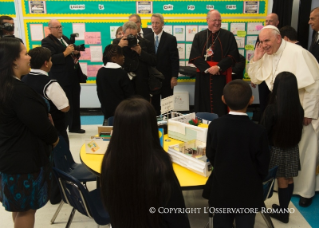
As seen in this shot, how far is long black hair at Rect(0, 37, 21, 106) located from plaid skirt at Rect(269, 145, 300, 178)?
2.13 m

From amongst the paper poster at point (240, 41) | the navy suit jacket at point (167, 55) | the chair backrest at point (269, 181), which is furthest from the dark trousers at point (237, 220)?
the paper poster at point (240, 41)

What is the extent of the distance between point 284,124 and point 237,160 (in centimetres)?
80

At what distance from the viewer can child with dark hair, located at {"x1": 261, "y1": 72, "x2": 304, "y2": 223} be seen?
2.43 meters

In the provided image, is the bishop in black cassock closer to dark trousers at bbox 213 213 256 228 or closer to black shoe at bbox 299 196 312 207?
black shoe at bbox 299 196 312 207

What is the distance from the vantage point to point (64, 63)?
4.56 m

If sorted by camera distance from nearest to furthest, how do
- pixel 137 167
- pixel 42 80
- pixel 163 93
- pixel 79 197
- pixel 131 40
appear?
pixel 137 167 < pixel 79 197 < pixel 42 80 < pixel 131 40 < pixel 163 93

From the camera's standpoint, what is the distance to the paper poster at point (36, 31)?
6128 mm

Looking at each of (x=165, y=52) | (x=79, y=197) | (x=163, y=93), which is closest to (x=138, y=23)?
(x=165, y=52)

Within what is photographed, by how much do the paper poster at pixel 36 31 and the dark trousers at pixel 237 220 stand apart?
550cm

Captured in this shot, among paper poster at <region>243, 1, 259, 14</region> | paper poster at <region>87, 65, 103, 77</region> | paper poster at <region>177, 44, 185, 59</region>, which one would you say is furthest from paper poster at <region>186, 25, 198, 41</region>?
paper poster at <region>87, 65, 103, 77</region>

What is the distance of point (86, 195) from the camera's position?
2090 mm

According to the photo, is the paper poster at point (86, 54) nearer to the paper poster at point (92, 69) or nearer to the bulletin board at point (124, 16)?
the bulletin board at point (124, 16)

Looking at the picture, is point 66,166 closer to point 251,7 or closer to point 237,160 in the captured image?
point 237,160

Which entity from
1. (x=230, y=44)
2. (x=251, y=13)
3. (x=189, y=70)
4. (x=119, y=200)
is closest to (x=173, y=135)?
(x=119, y=200)
